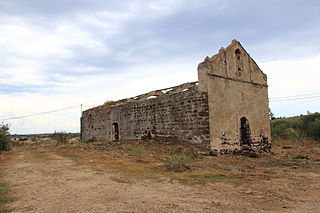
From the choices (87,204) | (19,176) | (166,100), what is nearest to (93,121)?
(166,100)

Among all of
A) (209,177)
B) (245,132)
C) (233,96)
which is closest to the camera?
(209,177)

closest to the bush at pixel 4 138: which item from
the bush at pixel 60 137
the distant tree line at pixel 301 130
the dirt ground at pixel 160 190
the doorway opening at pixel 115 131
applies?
the bush at pixel 60 137

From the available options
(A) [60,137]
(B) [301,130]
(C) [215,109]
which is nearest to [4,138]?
(A) [60,137]

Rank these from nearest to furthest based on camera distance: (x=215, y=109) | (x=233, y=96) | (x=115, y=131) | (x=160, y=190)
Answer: (x=160, y=190) < (x=215, y=109) < (x=233, y=96) < (x=115, y=131)

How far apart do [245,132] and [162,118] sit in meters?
4.50

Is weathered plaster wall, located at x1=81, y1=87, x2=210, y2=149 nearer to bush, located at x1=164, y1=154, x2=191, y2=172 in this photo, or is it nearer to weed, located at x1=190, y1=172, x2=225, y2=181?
bush, located at x1=164, y1=154, x2=191, y2=172

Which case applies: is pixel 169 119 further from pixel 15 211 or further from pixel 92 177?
pixel 15 211

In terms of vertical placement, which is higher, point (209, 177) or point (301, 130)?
point (301, 130)

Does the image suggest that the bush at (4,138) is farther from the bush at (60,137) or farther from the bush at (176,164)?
the bush at (176,164)

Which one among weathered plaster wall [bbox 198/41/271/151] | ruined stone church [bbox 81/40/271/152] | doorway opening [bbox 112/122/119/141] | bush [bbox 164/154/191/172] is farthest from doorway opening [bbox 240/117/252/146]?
doorway opening [bbox 112/122/119/141]

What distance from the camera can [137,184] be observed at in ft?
19.2

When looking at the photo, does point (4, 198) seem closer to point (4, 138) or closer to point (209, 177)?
point (209, 177)

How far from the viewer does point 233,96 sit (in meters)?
12.9

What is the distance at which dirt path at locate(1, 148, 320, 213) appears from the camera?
409 centimetres
